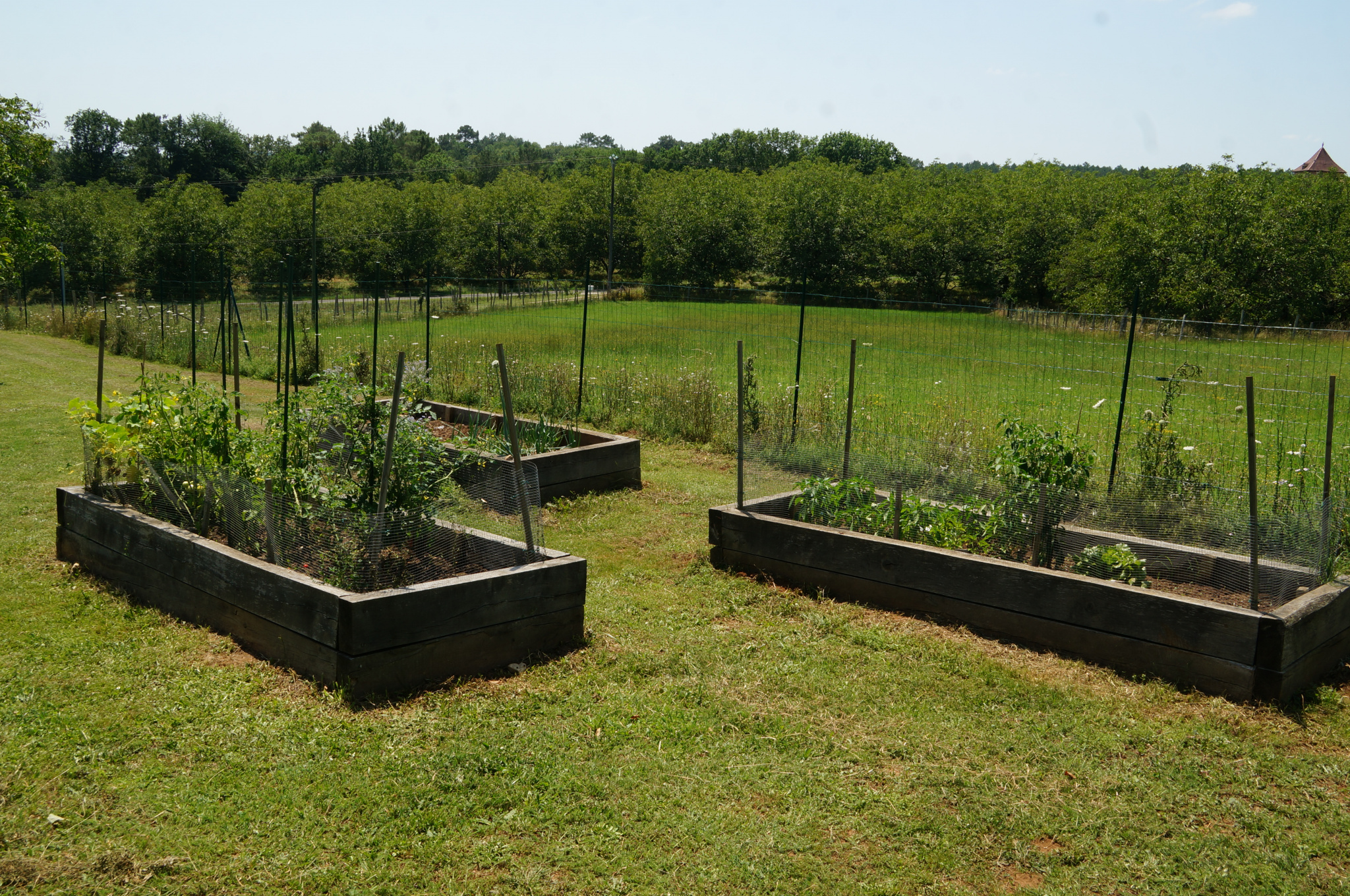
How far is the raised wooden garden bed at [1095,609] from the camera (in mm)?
4820

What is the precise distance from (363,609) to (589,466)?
4.59m

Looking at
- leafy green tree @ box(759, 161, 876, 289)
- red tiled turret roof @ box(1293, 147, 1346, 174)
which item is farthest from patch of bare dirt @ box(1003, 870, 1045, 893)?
red tiled turret roof @ box(1293, 147, 1346, 174)

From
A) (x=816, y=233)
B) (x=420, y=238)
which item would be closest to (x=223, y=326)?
(x=420, y=238)

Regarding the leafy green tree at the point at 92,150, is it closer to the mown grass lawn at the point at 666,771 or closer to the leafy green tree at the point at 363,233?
the leafy green tree at the point at 363,233

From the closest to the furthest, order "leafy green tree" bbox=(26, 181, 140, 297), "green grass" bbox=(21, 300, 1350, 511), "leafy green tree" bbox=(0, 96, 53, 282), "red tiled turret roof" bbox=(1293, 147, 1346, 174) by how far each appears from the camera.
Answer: "green grass" bbox=(21, 300, 1350, 511), "leafy green tree" bbox=(0, 96, 53, 282), "leafy green tree" bbox=(26, 181, 140, 297), "red tiled turret roof" bbox=(1293, 147, 1346, 174)

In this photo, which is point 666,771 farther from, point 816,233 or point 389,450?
point 816,233

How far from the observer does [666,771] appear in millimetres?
4043

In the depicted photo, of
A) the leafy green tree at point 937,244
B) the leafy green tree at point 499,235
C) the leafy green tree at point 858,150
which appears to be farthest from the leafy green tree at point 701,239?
the leafy green tree at point 858,150

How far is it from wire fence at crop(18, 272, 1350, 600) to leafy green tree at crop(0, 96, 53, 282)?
2.47 m

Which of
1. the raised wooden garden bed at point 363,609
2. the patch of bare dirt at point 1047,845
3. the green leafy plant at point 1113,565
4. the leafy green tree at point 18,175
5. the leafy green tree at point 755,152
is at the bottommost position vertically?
the patch of bare dirt at point 1047,845

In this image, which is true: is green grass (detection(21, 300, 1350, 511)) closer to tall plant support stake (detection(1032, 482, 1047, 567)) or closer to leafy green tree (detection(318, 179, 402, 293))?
tall plant support stake (detection(1032, 482, 1047, 567))

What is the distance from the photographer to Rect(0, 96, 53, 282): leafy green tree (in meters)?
16.9

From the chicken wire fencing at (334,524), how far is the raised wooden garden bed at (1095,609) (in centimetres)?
202

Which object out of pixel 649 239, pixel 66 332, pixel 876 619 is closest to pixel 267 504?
pixel 876 619
